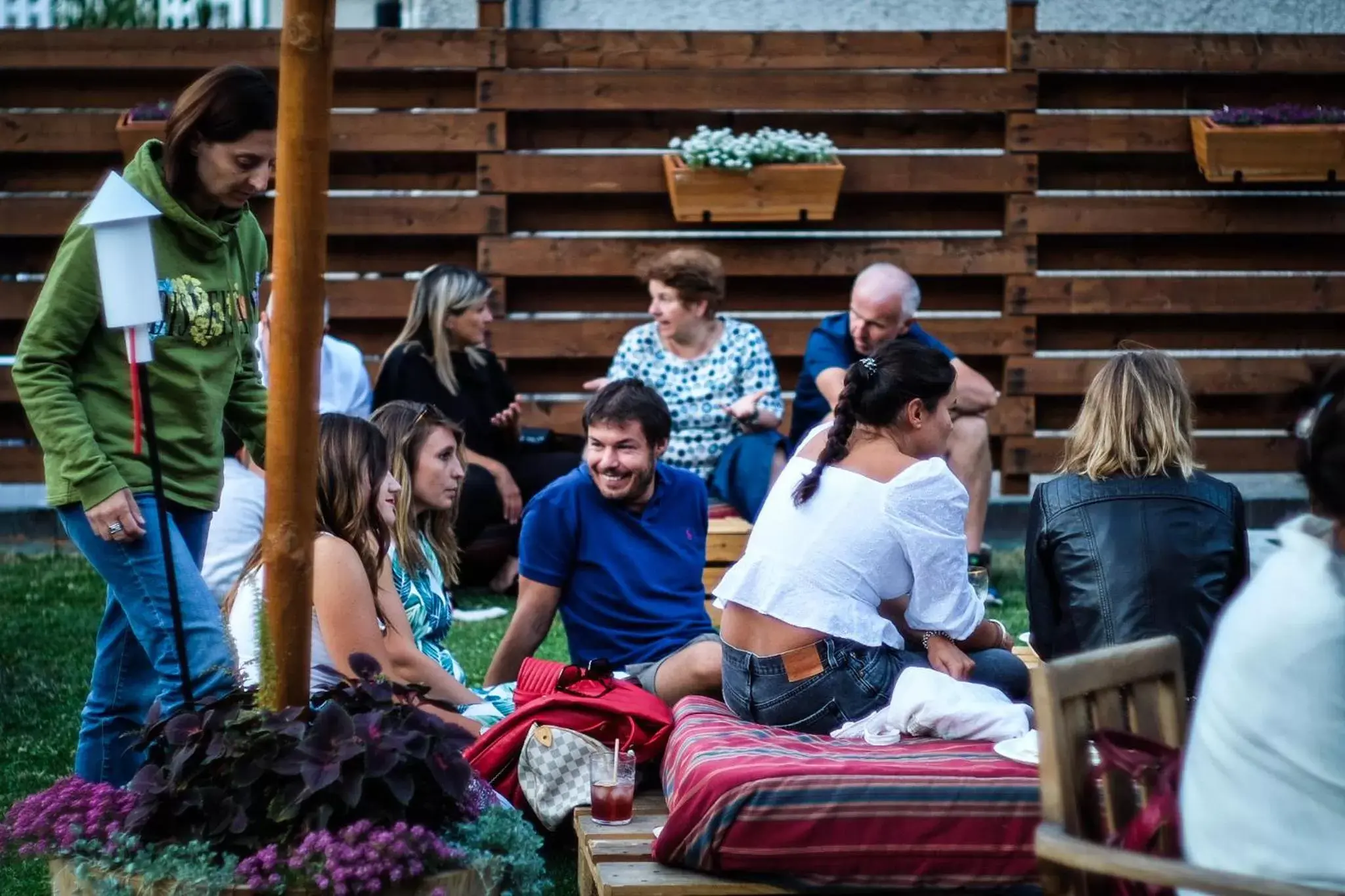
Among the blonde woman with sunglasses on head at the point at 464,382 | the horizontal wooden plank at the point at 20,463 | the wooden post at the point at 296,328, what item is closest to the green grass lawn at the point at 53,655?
the blonde woman with sunglasses on head at the point at 464,382

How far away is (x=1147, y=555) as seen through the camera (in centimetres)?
385

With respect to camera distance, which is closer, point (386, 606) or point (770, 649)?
point (770, 649)

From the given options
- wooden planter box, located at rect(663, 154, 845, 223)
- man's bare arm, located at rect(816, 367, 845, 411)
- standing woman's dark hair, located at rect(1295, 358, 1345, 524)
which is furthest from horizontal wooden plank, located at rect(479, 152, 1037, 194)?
standing woman's dark hair, located at rect(1295, 358, 1345, 524)

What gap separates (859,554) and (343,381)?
404 cm

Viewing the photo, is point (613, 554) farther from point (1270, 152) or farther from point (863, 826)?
point (1270, 152)

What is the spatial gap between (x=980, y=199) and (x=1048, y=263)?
528mm

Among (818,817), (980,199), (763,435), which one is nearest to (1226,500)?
(818,817)

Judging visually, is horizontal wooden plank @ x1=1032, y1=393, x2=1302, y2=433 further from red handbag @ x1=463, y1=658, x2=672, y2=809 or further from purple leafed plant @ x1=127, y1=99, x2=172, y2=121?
red handbag @ x1=463, y1=658, x2=672, y2=809

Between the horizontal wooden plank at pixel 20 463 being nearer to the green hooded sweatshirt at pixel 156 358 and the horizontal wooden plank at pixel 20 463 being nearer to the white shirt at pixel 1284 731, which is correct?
the green hooded sweatshirt at pixel 156 358

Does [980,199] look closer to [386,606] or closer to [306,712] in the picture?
[386,606]

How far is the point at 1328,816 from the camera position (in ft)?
6.94

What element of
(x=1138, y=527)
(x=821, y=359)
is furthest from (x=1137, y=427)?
(x=821, y=359)

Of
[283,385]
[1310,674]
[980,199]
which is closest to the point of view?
[1310,674]

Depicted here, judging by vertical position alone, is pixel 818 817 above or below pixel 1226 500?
below
